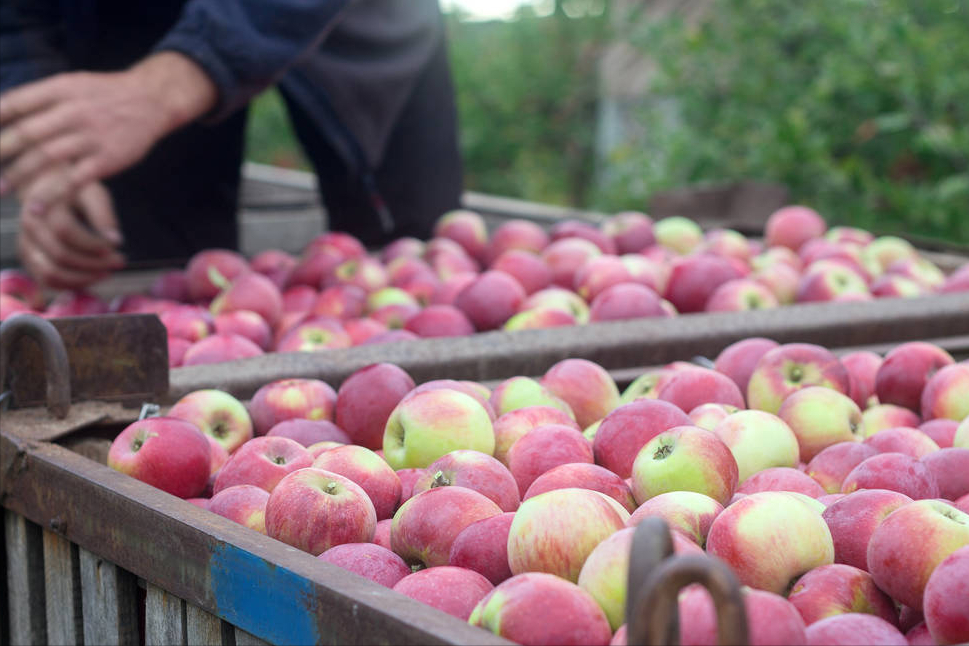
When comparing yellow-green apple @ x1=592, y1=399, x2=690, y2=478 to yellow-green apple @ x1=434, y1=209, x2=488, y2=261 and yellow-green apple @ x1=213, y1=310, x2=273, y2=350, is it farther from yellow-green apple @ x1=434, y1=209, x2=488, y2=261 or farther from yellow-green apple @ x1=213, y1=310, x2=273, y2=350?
yellow-green apple @ x1=434, y1=209, x2=488, y2=261

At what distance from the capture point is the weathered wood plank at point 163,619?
1.26m

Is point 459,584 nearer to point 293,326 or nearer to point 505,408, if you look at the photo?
point 505,408

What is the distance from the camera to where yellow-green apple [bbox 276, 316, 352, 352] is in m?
2.30

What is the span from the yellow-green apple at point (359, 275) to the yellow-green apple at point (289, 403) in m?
1.05

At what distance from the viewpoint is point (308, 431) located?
1.69m

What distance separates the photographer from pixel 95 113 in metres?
2.37

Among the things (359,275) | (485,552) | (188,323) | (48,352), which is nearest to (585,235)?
(359,275)

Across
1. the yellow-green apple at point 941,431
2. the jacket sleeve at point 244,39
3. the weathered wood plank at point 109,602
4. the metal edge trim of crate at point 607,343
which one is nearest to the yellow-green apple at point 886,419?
the yellow-green apple at point 941,431

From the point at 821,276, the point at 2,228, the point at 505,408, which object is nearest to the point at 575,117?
the point at 2,228

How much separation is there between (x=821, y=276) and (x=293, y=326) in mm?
1307

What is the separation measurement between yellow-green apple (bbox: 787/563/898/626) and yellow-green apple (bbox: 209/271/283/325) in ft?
5.66

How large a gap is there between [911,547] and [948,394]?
77cm

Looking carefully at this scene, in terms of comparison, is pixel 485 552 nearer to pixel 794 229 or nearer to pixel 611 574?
pixel 611 574

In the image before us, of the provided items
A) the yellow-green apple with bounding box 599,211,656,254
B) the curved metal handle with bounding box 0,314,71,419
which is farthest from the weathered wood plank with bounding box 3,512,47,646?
the yellow-green apple with bounding box 599,211,656,254
